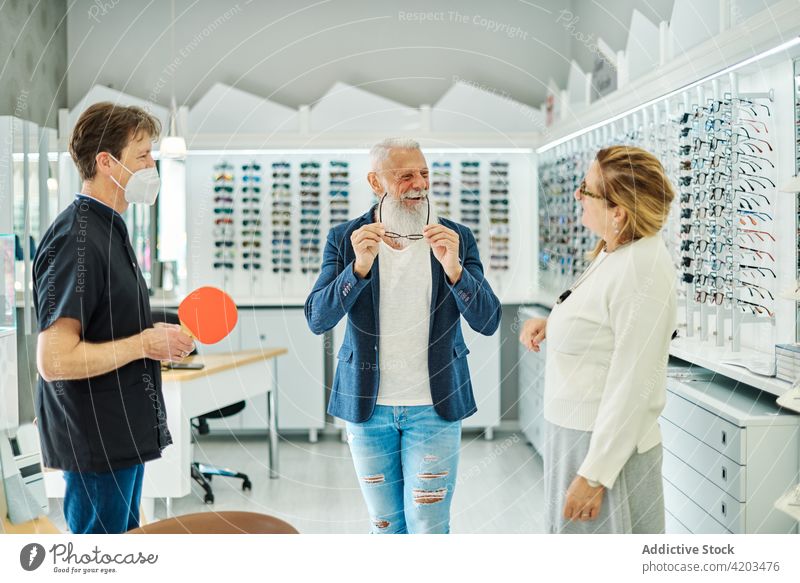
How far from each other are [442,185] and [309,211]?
0.59 m

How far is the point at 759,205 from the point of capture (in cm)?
237

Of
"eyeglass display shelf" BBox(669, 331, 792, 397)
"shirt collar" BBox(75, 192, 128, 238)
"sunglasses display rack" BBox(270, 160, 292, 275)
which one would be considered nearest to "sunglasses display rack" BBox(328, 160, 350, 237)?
"sunglasses display rack" BBox(270, 160, 292, 275)

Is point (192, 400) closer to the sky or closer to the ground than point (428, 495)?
closer to the sky

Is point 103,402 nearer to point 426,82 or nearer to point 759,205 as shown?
point 426,82

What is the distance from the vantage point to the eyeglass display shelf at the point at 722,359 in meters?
2.11

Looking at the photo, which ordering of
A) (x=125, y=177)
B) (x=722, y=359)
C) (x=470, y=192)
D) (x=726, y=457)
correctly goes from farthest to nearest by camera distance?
1. (x=470, y=192)
2. (x=722, y=359)
3. (x=726, y=457)
4. (x=125, y=177)

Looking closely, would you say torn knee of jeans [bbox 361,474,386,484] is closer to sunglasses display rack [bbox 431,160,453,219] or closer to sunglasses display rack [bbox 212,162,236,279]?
sunglasses display rack [bbox 212,162,236,279]

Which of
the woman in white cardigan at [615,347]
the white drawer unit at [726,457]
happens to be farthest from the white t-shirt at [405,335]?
the white drawer unit at [726,457]

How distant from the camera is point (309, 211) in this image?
3.13 m

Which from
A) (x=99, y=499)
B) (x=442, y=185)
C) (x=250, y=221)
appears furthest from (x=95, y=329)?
(x=442, y=185)

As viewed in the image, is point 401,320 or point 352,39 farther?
point 352,39

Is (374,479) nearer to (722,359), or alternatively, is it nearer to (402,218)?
(402,218)

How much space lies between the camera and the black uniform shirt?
177cm
